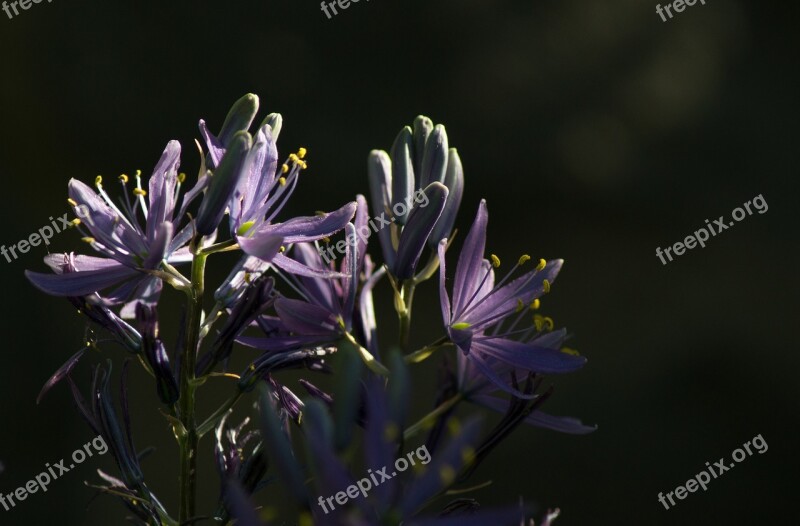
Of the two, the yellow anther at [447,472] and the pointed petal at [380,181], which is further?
the pointed petal at [380,181]

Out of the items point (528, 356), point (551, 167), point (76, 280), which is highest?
point (76, 280)

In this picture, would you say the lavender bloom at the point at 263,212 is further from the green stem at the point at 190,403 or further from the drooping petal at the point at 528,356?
the drooping petal at the point at 528,356

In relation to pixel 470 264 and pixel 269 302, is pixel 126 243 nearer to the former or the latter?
pixel 269 302

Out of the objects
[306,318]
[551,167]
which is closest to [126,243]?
[306,318]

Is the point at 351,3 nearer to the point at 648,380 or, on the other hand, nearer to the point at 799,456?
the point at 648,380

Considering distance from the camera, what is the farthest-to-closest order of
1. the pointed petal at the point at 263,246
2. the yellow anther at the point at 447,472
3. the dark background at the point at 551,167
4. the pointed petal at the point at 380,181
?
the dark background at the point at 551,167
the pointed petal at the point at 380,181
the pointed petal at the point at 263,246
the yellow anther at the point at 447,472

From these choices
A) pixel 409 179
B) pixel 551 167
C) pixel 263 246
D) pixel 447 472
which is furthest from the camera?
pixel 551 167

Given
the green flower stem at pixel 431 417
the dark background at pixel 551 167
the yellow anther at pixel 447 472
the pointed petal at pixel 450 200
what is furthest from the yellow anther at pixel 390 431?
the dark background at pixel 551 167
